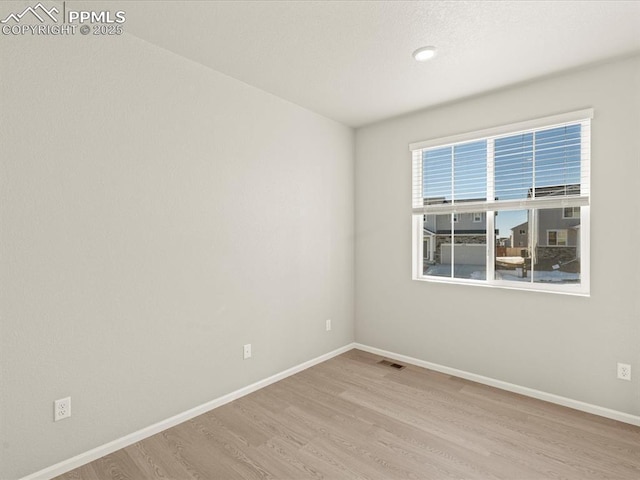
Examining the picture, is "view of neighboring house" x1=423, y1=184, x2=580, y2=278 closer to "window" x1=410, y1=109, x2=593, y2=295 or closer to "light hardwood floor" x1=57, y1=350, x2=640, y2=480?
"window" x1=410, y1=109, x2=593, y2=295

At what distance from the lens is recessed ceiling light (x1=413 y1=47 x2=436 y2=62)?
7.89ft

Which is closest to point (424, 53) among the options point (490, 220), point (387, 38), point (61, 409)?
point (387, 38)

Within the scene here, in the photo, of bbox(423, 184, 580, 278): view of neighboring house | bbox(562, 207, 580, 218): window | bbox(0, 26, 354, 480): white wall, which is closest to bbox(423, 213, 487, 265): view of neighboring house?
bbox(423, 184, 580, 278): view of neighboring house

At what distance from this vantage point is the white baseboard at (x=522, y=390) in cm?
257

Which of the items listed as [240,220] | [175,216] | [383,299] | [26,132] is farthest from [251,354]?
[26,132]

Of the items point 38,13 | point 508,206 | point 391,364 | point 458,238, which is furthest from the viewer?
point 391,364

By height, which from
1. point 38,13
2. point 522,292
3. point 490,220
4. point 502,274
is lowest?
point 522,292

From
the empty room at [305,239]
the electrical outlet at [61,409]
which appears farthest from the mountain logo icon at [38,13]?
the electrical outlet at [61,409]

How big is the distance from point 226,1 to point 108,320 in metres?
2.07

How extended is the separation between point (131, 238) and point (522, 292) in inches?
126

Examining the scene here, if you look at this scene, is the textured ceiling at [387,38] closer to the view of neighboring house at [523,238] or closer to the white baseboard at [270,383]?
the view of neighboring house at [523,238]

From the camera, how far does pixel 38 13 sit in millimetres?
1886

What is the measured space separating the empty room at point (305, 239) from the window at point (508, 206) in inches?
0.8

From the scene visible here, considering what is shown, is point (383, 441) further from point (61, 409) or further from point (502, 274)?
point (61, 409)
